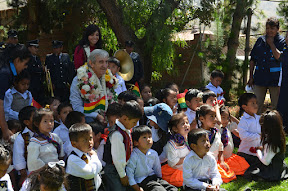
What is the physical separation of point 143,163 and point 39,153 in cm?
115

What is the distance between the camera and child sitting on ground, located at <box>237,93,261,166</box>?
5.54 meters

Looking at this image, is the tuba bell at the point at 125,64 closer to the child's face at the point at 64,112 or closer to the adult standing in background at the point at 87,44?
the adult standing in background at the point at 87,44

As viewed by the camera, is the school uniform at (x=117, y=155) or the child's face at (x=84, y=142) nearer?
the child's face at (x=84, y=142)

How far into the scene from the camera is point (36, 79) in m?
6.36

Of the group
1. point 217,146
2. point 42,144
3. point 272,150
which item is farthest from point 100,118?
point 272,150

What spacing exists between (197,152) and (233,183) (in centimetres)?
86

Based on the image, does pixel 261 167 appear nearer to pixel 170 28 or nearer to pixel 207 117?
pixel 207 117

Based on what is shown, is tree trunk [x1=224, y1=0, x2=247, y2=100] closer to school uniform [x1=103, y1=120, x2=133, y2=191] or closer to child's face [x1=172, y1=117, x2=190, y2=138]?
child's face [x1=172, y1=117, x2=190, y2=138]

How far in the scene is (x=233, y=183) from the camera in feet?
16.4

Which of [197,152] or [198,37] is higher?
[198,37]

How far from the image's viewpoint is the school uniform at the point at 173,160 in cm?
493

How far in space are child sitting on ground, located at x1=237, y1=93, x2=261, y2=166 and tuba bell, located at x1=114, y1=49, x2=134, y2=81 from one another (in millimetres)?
1931

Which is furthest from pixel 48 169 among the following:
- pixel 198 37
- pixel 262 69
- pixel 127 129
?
pixel 198 37

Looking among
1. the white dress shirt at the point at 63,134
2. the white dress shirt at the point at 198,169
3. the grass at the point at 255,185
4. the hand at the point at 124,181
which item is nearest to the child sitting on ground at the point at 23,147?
the white dress shirt at the point at 63,134
